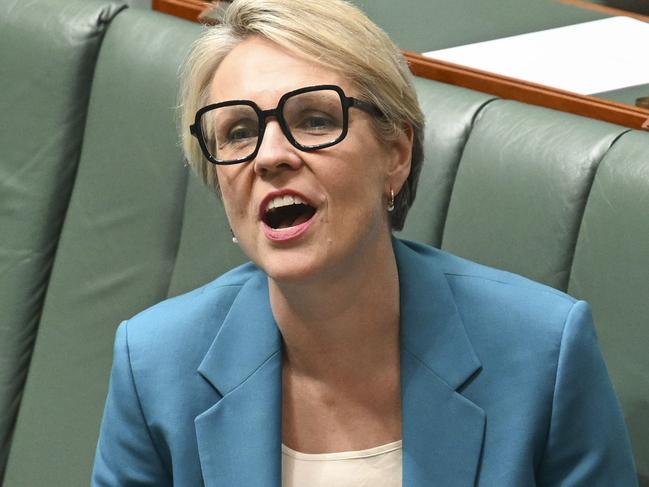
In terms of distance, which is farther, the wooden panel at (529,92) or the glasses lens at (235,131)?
the wooden panel at (529,92)

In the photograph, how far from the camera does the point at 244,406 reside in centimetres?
133

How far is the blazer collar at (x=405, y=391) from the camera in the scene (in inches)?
50.4

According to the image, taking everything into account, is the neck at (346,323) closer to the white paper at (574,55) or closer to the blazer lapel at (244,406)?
the blazer lapel at (244,406)

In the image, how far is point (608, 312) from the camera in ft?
4.64

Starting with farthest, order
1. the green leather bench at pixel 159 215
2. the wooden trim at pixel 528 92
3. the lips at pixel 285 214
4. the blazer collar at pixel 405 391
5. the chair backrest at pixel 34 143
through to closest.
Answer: the chair backrest at pixel 34 143, the wooden trim at pixel 528 92, the green leather bench at pixel 159 215, the blazer collar at pixel 405 391, the lips at pixel 285 214

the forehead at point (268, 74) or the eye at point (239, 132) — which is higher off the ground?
the forehead at point (268, 74)

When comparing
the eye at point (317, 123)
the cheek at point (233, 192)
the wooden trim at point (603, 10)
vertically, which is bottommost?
the cheek at point (233, 192)

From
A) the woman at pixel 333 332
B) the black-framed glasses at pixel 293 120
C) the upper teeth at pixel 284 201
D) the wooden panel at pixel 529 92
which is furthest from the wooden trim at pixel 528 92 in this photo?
the upper teeth at pixel 284 201

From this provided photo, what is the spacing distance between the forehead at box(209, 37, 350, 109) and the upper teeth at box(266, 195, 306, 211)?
0.30 ft

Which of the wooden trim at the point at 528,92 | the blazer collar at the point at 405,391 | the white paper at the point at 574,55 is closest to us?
the blazer collar at the point at 405,391

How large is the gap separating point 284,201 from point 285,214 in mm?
66

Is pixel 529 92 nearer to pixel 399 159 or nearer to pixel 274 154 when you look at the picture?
pixel 399 159

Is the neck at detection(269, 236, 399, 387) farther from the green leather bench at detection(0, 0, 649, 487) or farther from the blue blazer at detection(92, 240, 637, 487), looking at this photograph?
the green leather bench at detection(0, 0, 649, 487)

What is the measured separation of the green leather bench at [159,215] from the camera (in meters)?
1.41
